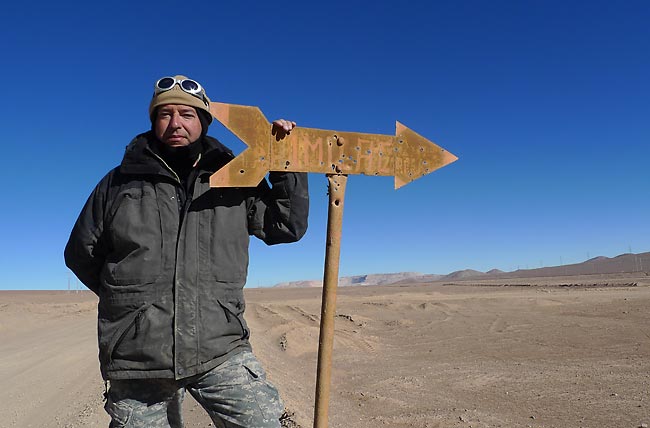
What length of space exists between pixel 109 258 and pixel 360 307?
58.6 ft

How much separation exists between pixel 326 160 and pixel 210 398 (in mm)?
1295

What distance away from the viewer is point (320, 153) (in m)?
2.58

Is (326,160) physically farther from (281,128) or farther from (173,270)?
(173,270)

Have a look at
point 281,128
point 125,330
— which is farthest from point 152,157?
point 125,330

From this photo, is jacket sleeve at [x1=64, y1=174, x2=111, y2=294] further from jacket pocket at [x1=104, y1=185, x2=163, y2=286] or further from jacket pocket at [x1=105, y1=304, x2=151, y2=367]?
jacket pocket at [x1=105, y1=304, x2=151, y2=367]

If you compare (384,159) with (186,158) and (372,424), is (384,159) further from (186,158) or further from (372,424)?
(372,424)

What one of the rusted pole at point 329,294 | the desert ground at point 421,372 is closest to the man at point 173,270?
the rusted pole at point 329,294

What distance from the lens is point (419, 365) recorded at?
28.3ft

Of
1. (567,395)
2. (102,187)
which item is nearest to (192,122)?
(102,187)

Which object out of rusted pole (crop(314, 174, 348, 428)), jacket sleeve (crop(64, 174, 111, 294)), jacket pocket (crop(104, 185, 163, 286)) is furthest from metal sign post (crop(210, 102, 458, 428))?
jacket sleeve (crop(64, 174, 111, 294))

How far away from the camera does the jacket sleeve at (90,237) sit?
7.72ft

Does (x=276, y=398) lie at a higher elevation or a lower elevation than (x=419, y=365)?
higher

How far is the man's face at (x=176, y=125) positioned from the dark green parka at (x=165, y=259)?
0.09 metres

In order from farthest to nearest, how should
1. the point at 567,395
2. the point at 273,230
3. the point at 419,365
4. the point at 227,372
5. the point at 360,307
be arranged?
the point at 360,307 < the point at 419,365 < the point at 567,395 < the point at 273,230 < the point at 227,372
